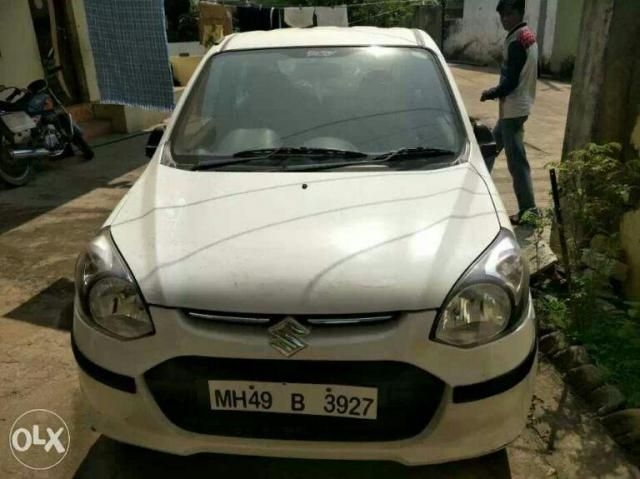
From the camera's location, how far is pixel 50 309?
141 inches

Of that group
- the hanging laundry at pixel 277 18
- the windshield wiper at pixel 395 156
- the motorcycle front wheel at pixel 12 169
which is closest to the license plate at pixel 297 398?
the windshield wiper at pixel 395 156

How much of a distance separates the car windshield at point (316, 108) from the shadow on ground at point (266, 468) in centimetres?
122

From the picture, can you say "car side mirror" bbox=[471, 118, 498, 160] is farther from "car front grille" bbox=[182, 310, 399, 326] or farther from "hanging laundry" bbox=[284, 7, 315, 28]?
"hanging laundry" bbox=[284, 7, 315, 28]

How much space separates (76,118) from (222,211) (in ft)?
24.0

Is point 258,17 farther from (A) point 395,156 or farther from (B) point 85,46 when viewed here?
(A) point 395,156

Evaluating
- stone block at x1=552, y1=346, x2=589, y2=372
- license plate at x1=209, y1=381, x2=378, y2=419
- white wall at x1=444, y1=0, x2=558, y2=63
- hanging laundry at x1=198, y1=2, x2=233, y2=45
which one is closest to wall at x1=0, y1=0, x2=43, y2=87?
hanging laundry at x1=198, y1=2, x2=233, y2=45

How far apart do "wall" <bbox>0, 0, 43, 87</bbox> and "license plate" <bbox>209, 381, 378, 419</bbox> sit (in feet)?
22.8

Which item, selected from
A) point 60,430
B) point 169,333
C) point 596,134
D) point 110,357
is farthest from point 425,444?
point 596,134

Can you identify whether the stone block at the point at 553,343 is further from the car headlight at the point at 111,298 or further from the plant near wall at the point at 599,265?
the car headlight at the point at 111,298

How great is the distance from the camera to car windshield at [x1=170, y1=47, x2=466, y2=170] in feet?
Result: 8.82

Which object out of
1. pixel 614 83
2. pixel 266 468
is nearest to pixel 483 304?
pixel 266 468

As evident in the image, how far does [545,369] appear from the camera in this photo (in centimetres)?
296

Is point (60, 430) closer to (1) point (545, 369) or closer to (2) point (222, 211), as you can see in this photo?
(2) point (222, 211)

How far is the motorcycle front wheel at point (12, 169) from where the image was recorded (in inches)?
240
